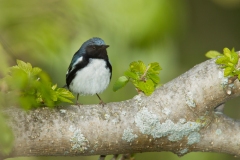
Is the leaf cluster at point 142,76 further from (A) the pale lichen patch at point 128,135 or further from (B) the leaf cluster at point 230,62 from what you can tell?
(B) the leaf cluster at point 230,62

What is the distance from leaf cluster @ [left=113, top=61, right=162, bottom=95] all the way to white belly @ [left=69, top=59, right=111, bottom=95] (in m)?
0.99

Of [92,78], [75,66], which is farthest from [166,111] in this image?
[75,66]

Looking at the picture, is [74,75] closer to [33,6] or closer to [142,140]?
[142,140]

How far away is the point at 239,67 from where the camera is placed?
252cm

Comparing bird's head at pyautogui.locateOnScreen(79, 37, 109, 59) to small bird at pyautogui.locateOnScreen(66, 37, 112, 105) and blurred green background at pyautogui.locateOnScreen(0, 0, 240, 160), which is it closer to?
small bird at pyautogui.locateOnScreen(66, 37, 112, 105)

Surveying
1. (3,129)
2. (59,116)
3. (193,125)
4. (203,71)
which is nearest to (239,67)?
(203,71)

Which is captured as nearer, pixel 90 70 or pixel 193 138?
pixel 193 138

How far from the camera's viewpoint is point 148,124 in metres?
2.47

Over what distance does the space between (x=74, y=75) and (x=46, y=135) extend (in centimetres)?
147

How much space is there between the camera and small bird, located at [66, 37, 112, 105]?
3.59m

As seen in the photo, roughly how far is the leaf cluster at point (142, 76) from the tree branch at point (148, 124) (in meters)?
0.06

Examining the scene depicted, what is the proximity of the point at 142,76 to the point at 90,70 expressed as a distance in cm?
109

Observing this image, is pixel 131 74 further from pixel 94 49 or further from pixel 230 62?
pixel 94 49

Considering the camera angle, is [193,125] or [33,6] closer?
[33,6]
